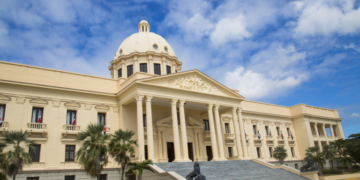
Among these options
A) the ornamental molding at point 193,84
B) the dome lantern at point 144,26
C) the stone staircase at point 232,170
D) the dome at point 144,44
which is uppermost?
the dome lantern at point 144,26

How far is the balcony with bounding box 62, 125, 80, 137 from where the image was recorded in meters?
24.3

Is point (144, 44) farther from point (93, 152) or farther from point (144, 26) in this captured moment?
point (93, 152)

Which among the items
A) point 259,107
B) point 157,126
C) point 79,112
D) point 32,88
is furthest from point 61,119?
point 259,107

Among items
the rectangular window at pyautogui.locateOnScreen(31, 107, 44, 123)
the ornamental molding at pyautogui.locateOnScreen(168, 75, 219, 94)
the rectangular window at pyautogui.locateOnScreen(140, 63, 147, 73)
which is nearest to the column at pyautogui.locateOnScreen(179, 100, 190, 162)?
the ornamental molding at pyautogui.locateOnScreen(168, 75, 219, 94)

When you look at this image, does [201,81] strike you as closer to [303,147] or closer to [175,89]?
[175,89]

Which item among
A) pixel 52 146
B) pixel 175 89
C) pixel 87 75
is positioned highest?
pixel 87 75

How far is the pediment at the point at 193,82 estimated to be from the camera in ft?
89.1

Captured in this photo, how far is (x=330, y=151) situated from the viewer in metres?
34.1

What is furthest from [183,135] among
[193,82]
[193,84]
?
[193,82]

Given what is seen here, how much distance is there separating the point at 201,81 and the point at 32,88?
54.2 feet

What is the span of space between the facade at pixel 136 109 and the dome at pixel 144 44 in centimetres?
14

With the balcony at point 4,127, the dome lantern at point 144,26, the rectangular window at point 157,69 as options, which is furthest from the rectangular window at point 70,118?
the dome lantern at point 144,26

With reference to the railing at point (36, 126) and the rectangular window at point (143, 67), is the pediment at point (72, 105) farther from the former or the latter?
the rectangular window at point (143, 67)

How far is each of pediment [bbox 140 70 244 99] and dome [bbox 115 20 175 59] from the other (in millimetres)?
10931
